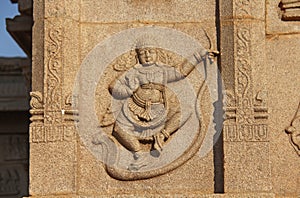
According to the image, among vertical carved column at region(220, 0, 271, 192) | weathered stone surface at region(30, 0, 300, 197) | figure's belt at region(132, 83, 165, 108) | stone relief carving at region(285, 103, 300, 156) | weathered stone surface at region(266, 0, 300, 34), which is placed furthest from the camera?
weathered stone surface at region(266, 0, 300, 34)

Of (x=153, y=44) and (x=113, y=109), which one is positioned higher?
(x=153, y=44)

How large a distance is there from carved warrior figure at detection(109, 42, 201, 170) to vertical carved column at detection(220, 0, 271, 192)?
0.60m

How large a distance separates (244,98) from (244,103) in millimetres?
61

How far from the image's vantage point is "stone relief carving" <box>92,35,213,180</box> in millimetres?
10617

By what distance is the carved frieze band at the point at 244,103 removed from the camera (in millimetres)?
10469

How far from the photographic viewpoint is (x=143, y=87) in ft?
35.3

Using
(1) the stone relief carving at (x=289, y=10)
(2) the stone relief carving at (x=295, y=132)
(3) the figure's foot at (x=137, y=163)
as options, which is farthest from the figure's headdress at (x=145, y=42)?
(2) the stone relief carving at (x=295, y=132)

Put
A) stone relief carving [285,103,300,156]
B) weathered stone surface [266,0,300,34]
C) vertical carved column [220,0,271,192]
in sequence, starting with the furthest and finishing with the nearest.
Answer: weathered stone surface [266,0,300,34] < stone relief carving [285,103,300,156] < vertical carved column [220,0,271,192]

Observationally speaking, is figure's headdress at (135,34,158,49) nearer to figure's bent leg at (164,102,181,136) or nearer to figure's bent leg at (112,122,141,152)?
figure's bent leg at (164,102,181,136)

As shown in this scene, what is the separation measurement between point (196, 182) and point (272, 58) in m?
1.83

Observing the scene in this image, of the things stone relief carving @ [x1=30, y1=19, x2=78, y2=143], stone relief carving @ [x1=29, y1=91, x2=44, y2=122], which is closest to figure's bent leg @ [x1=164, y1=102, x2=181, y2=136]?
stone relief carving @ [x1=30, y1=19, x2=78, y2=143]

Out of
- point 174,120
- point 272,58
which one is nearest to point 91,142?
point 174,120

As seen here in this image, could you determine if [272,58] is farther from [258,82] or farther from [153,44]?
[153,44]

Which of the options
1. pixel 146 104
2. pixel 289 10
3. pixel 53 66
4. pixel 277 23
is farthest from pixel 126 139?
pixel 289 10
